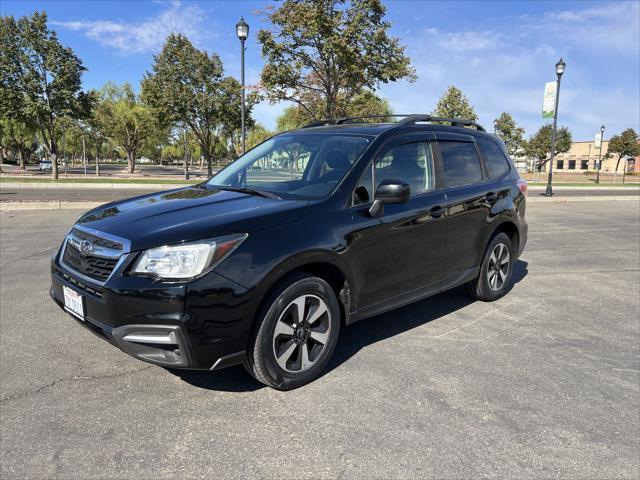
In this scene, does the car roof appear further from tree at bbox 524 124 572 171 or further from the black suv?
tree at bbox 524 124 572 171

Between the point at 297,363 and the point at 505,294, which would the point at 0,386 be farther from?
the point at 505,294

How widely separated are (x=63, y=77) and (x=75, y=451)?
2764 cm

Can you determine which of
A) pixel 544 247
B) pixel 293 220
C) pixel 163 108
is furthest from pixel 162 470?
pixel 163 108

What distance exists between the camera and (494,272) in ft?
17.1

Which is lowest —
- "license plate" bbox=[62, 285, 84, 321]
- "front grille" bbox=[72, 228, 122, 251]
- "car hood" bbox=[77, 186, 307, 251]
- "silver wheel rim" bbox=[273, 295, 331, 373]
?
"silver wheel rim" bbox=[273, 295, 331, 373]

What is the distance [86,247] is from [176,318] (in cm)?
91

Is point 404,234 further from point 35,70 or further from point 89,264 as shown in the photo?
point 35,70

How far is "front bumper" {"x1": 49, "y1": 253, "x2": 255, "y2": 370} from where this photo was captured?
8.76ft

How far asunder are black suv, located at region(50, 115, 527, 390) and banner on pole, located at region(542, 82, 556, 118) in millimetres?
21758

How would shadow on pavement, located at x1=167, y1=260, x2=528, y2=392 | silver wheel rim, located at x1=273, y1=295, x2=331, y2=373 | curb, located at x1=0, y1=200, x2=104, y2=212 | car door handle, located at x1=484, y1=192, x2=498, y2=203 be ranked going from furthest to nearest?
curb, located at x1=0, y1=200, x2=104, y2=212 < car door handle, located at x1=484, y1=192, x2=498, y2=203 < shadow on pavement, located at x1=167, y1=260, x2=528, y2=392 < silver wheel rim, located at x1=273, y1=295, x2=331, y2=373

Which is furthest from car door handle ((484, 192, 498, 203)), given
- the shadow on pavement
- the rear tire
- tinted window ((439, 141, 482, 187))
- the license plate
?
the license plate

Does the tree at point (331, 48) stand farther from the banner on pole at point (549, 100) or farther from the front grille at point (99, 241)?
the front grille at point (99, 241)

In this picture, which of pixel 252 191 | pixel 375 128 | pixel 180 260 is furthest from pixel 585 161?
pixel 180 260

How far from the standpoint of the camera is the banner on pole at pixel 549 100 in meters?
23.3
